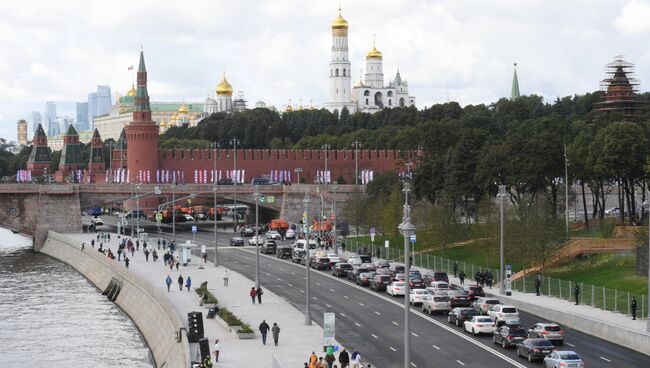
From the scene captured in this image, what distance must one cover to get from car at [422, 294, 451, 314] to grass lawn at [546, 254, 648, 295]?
9.15 m

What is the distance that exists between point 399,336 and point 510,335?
5585 millimetres

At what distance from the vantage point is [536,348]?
1710 inches

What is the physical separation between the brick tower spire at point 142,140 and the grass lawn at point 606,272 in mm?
92358

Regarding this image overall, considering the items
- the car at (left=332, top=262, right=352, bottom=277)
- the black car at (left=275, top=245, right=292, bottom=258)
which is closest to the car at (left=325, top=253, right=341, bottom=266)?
the car at (left=332, top=262, right=352, bottom=277)

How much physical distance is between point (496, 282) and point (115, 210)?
12912 cm

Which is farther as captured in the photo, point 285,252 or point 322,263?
point 285,252

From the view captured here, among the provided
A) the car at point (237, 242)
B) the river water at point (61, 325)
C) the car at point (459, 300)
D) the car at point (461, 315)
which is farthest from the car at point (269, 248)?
the car at point (461, 315)

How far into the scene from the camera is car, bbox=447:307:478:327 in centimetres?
5266

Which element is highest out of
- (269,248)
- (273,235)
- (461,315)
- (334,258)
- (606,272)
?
(273,235)

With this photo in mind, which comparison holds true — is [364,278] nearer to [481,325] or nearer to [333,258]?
[333,258]

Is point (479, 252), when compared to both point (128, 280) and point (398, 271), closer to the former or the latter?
point (398, 271)

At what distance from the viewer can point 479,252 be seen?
84.6m

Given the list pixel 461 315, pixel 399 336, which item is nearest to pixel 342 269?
pixel 461 315

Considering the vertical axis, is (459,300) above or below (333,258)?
below
